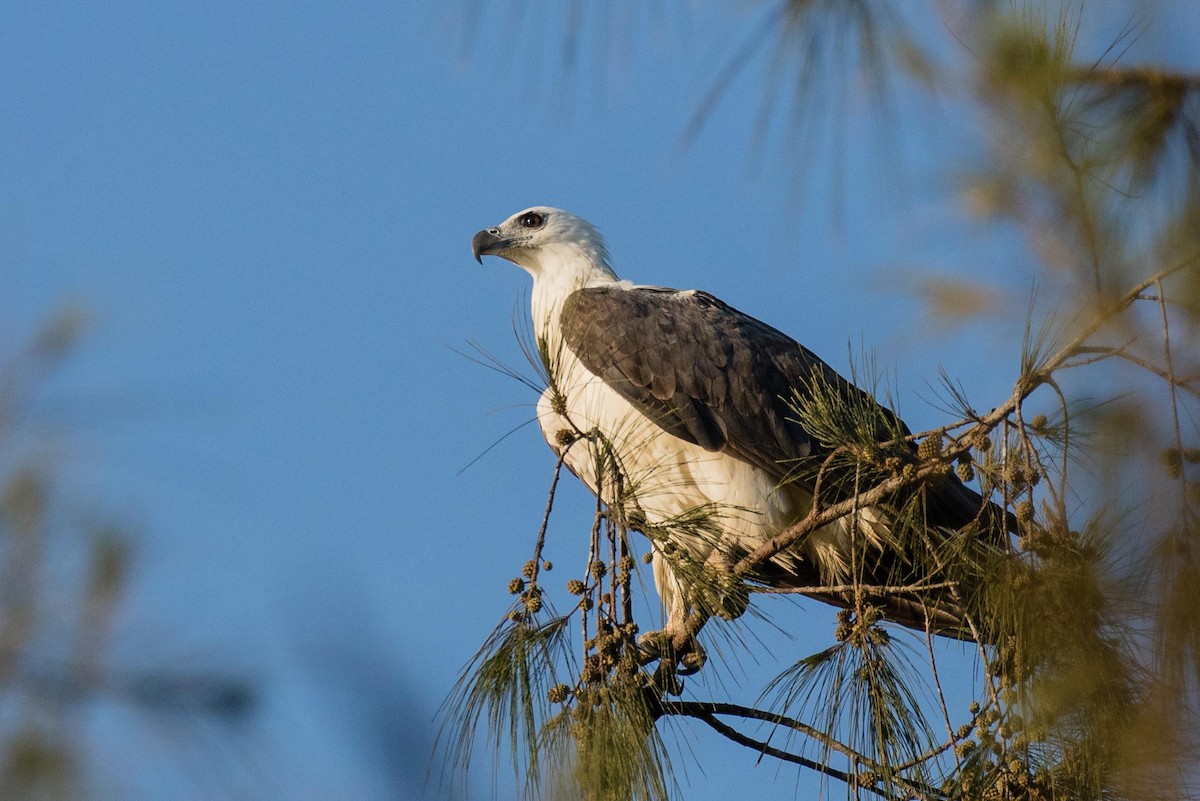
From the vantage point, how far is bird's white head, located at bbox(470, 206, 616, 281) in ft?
25.9

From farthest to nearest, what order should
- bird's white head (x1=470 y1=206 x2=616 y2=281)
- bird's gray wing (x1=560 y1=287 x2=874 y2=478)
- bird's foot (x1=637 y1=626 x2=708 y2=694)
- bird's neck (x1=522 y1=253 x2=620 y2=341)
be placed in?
bird's white head (x1=470 y1=206 x2=616 y2=281), bird's neck (x1=522 y1=253 x2=620 y2=341), bird's gray wing (x1=560 y1=287 x2=874 y2=478), bird's foot (x1=637 y1=626 x2=708 y2=694)

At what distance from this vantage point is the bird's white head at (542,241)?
25.9 feet

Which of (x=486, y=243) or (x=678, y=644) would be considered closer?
(x=678, y=644)

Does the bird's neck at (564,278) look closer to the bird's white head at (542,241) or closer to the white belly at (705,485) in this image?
the bird's white head at (542,241)

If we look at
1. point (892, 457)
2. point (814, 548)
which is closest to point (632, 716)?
point (892, 457)

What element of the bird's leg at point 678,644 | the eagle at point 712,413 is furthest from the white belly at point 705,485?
the bird's leg at point 678,644

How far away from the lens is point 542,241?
7973 mm

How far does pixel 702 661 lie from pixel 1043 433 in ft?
5.21

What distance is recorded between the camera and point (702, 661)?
443 centimetres

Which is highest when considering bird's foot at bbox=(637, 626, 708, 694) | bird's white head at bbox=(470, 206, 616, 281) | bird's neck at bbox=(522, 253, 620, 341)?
bird's white head at bbox=(470, 206, 616, 281)

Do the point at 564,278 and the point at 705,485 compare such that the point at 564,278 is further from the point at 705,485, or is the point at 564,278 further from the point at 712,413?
the point at 705,485

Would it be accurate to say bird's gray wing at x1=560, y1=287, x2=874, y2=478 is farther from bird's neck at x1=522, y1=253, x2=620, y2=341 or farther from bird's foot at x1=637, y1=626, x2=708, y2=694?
bird's foot at x1=637, y1=626, x2=708, y2=694

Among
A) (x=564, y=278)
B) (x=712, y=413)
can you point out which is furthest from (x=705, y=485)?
(x=564, y=278)

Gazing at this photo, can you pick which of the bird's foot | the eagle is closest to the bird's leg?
the bird's foot
